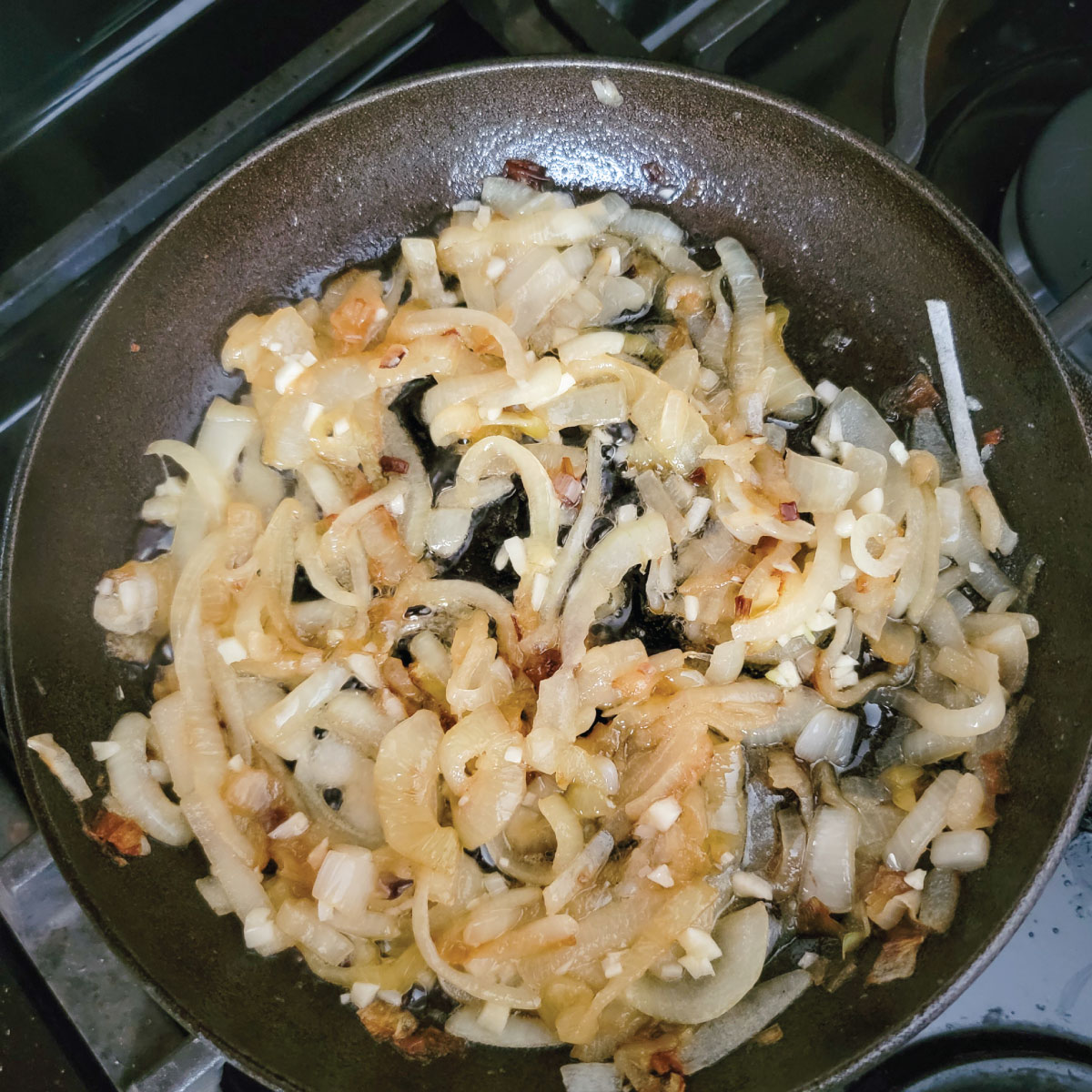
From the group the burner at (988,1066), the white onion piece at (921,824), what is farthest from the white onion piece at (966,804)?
the burner at (988,1066)

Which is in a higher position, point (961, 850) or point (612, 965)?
point (612, 965)

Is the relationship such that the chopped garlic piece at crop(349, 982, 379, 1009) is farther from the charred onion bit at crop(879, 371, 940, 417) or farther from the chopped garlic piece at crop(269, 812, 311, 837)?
the charred onion bit at crop(879, 371, 940, 417)

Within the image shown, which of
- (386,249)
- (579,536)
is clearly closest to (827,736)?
(579,536)

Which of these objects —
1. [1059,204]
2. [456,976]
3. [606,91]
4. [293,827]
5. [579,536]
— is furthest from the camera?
[1059,204]

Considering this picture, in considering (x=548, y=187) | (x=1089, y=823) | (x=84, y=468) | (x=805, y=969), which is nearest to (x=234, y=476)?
(x=84, y=468)

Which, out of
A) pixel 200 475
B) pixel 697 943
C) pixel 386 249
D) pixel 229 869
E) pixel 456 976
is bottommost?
pixel 697 943

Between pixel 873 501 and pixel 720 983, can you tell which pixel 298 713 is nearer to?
pixel 720 983

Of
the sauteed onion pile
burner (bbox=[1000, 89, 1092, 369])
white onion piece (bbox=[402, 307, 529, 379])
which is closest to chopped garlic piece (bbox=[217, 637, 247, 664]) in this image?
the sauteed onion pile

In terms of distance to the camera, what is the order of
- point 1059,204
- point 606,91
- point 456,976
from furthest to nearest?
point 1059,204 < point 606,91 < point 456,976
